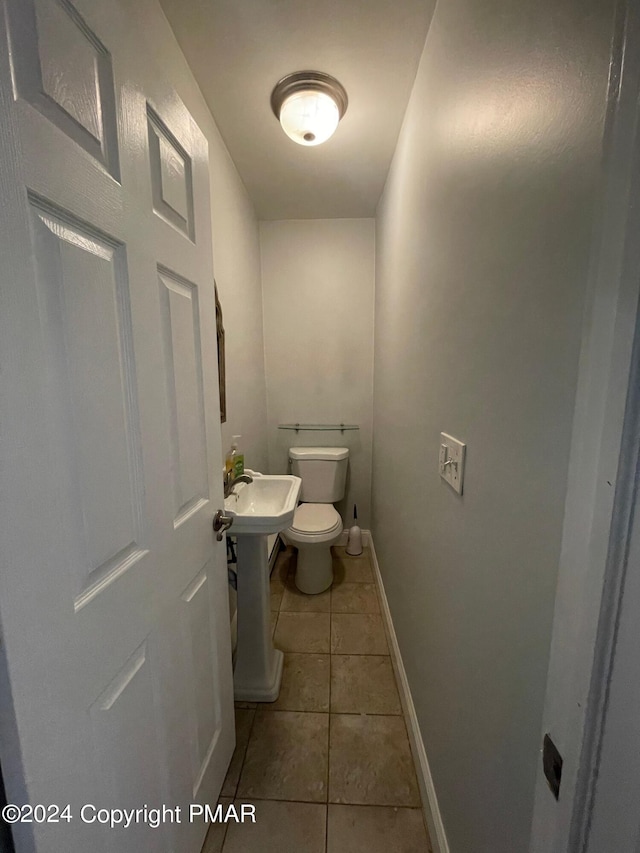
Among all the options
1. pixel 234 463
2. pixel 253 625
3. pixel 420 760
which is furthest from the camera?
pixel 234 463

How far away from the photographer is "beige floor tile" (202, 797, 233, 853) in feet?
3.13

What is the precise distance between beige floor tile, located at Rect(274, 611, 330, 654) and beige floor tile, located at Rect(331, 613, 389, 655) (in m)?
0.05

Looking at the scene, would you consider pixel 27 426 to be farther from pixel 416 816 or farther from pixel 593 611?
pixel 416 816

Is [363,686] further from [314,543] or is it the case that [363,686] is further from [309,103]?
[309,103]

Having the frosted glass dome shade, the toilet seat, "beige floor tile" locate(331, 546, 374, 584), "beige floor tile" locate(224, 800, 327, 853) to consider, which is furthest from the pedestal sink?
the frosted glass dome shade

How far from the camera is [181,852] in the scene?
809 mm

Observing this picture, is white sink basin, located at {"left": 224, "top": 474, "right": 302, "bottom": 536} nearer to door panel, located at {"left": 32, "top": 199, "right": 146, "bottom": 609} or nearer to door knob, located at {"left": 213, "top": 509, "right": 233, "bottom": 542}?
door knob, located at {"left": 213, "top": 509, "right": 233, "bottom": 542}

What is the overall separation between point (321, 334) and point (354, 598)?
6.00 feet

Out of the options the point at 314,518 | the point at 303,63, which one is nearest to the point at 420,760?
the point at 314,518

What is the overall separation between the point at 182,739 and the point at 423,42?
219 cm

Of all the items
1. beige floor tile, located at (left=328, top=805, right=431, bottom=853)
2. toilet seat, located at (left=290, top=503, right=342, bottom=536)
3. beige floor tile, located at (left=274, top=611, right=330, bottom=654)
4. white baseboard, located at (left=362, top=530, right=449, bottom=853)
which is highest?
toilet seat, located at (left=290, top=503, right=342, bottom=536)

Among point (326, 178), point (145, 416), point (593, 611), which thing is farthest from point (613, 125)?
point (326, 178)

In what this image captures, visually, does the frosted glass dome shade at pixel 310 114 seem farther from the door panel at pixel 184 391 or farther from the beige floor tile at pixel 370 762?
the beige floor tile at pixel 370 762

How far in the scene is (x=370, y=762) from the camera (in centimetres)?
116
